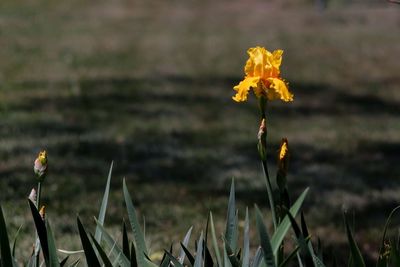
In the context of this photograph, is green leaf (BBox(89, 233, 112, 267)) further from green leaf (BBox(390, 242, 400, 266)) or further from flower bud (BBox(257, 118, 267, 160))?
green leaf (BBox(390, 242, 400, 266))

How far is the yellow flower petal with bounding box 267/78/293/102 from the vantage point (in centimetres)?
264

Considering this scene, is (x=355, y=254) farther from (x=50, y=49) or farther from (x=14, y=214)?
(x=50, y=49)

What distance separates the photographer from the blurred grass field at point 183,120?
618 centimetres

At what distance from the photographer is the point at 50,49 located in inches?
601

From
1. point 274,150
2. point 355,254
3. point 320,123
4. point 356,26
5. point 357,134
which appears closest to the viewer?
point 355,254

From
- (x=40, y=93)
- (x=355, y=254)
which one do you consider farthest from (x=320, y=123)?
(x=355, y=254)

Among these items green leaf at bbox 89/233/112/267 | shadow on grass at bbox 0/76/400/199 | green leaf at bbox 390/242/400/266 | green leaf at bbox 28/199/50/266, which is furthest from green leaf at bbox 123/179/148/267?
shadow on grass at bbox 0/76/400/199

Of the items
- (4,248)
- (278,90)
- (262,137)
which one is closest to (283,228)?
(262,137)

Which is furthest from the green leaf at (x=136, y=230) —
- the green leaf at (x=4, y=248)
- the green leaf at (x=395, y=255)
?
the green leaf at (x=395, y=255)

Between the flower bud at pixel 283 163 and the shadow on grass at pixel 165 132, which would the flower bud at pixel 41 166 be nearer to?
the flower bud at pixel 283 163

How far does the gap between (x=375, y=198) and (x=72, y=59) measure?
27.2ft

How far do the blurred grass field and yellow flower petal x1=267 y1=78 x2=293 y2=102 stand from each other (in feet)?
5.05

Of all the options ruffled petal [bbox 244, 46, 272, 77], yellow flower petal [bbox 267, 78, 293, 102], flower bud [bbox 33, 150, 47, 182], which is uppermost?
ruffled petal [bbox 244, 46, 272, 77]

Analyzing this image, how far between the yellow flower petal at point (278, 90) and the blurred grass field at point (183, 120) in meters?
1.54
